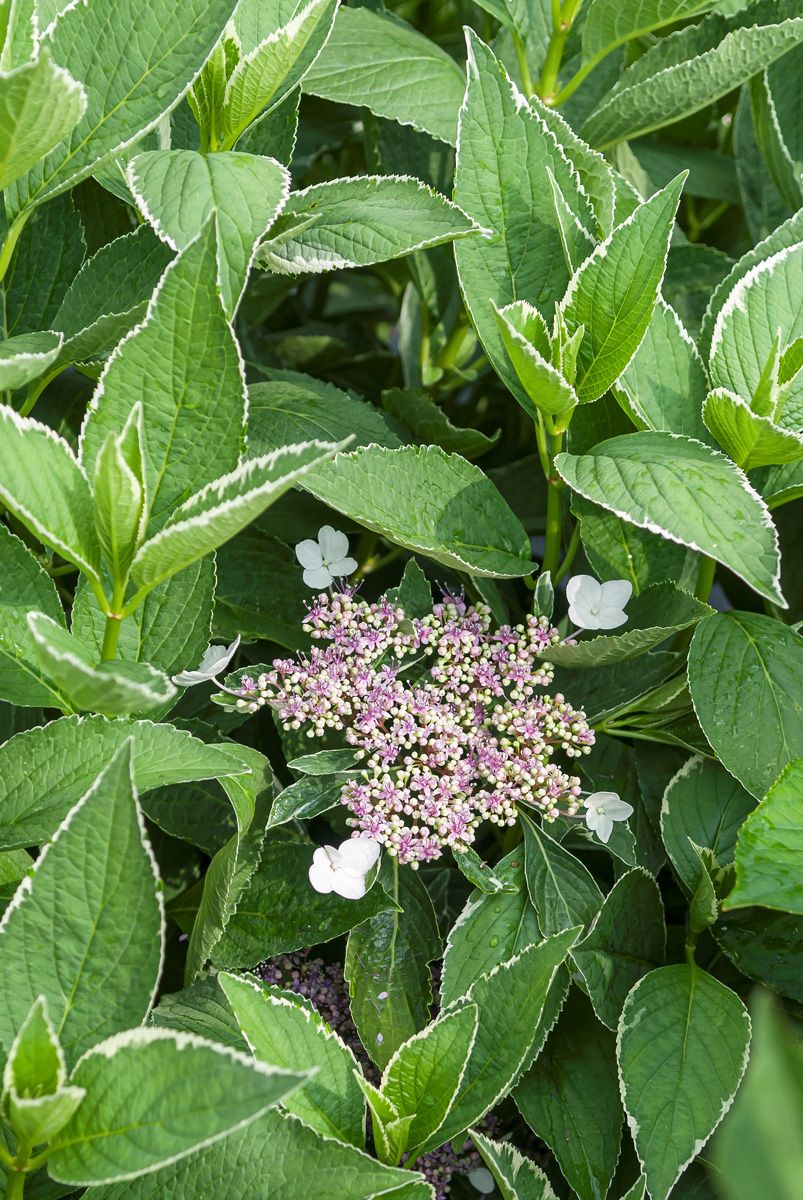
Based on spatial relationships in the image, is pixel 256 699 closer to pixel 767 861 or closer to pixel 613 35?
pixel 767 861

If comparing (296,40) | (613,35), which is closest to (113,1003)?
(296,40)

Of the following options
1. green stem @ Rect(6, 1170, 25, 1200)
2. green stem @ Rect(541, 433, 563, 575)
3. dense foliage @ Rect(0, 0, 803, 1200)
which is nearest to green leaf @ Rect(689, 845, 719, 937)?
dense foliage @ Rect(0, 0, 803, 1200)

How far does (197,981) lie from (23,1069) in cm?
23

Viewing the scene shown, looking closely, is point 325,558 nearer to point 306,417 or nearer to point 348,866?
point 306,417

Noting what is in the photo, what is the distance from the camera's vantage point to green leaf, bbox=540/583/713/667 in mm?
715

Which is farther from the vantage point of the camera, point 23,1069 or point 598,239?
point 598,239

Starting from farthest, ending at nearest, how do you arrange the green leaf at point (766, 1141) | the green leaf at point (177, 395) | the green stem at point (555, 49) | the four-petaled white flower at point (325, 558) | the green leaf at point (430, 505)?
1. the green stem at point (555, 49)
2. the four-petaled white flower at point (325, 558)
3. the green leaf at point (430, 505)
4. the green leaf at point (177, 395)
5. the green leaf at point (766, 1141)

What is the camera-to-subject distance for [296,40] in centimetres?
70

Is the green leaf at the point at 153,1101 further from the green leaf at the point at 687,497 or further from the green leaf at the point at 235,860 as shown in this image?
the green leaf at the point at 687,497

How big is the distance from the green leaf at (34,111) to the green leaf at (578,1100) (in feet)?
2.00

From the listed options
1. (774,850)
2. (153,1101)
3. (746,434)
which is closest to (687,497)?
(746,434)

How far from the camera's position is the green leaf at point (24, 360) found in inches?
22.0

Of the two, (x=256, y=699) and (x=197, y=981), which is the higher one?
(x=256, y=699)

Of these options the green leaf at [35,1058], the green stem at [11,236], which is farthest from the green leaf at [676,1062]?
the green stem at [11,236]
